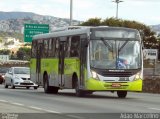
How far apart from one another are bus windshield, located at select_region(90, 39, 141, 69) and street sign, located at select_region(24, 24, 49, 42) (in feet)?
105

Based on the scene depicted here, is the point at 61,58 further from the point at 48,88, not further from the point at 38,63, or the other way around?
the point at 38,63

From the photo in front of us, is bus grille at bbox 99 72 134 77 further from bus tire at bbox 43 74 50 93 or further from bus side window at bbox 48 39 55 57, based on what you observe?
bus tire at bbox 43 74 50 93

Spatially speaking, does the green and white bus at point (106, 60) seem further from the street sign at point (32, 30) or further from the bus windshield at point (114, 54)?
the street sign at point (32, 30)

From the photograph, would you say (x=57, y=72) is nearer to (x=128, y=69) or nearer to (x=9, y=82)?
(x=128, y=69)

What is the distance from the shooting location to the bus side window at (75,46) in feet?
92.1

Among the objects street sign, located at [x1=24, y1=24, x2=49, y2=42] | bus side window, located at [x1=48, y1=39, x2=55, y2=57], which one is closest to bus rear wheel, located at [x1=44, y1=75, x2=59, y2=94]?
bus side window, located at [x1=48, y1=39, x2=55, y2=57]

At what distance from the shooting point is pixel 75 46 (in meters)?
28.4

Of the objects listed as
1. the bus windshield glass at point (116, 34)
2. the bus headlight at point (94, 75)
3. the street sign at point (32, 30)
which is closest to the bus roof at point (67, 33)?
the bus windshield glass at point (116, 34)

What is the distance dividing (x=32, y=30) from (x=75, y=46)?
30.7 m

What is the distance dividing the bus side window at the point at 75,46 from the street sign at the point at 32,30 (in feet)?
97.9

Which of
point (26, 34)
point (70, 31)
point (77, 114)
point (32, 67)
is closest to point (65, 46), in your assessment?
point (70, 31)

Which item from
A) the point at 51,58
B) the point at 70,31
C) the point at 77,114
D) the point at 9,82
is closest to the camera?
the point at 77,114

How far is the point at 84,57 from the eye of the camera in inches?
1067

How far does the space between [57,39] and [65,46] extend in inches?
56.7
